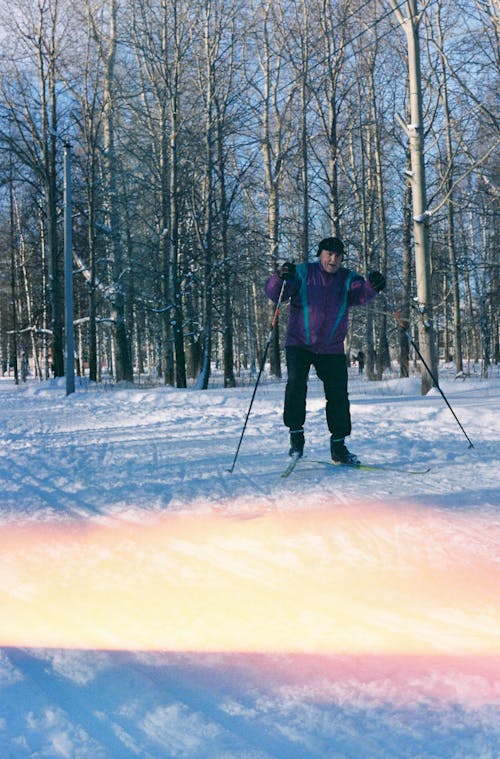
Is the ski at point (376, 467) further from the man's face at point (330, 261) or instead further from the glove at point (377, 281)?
the man's face at point (330, 261)

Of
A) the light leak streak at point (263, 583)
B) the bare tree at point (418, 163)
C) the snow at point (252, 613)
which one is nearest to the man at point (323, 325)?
the snow at point (252, 613)

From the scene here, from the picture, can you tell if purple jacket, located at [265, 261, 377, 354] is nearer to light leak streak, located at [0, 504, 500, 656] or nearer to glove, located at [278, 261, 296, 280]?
glove, located at [278, 261, 296, 280]

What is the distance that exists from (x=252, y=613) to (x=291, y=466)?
2.75 m

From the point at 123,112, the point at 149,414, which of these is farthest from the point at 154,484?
the point at 123,112

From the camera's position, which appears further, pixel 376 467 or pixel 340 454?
pixel 340 454

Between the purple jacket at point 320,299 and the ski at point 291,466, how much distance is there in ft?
3.03

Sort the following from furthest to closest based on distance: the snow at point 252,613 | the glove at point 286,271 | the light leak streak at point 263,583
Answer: the glove at point 286,271 < the light leak streak at point 263,583 < the snow at point 252,613

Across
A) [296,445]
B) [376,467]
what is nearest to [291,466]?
[296,445]

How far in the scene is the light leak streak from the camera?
6.84ft

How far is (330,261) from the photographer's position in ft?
16.9

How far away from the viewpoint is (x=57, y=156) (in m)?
22.0

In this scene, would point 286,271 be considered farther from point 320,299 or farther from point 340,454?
point 340,454

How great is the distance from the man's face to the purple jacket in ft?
0.17

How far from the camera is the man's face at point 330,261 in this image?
513 cm
